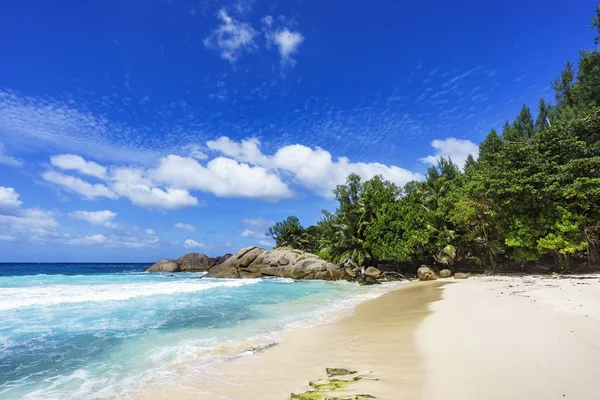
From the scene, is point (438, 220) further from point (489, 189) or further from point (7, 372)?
point (7, 372)

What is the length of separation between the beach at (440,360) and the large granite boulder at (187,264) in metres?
52.1

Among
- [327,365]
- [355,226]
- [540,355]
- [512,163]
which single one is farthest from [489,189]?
[327,365]

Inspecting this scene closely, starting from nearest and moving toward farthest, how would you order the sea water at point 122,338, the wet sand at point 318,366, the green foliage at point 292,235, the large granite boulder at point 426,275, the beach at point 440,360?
1. the beach at point 440,360
2. the wet sand at point 318,366
3. the sea water at point 122,338
4. the large granite boulder at point 426,275
5. the green foliage at point 292,235

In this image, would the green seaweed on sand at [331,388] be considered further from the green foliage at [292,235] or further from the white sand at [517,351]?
the green foliage at [292,235]

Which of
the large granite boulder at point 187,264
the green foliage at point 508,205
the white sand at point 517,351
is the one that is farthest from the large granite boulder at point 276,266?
the white sand at point 517,351

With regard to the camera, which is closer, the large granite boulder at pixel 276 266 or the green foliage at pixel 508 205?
the green foliage at pixel 508 205

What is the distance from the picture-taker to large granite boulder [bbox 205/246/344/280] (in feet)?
114

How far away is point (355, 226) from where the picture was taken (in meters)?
35.2

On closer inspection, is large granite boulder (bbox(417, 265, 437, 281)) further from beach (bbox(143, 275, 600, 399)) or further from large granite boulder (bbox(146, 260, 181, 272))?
large granite boulder (bbox(146, 260, 181, 272))

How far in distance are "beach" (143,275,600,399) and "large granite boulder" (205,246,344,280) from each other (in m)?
24.9

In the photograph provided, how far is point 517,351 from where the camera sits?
5.94 metres

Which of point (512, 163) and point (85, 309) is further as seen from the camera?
point (512, 163)

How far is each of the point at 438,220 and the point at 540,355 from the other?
2701 centimetres

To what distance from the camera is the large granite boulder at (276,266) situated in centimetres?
3484
